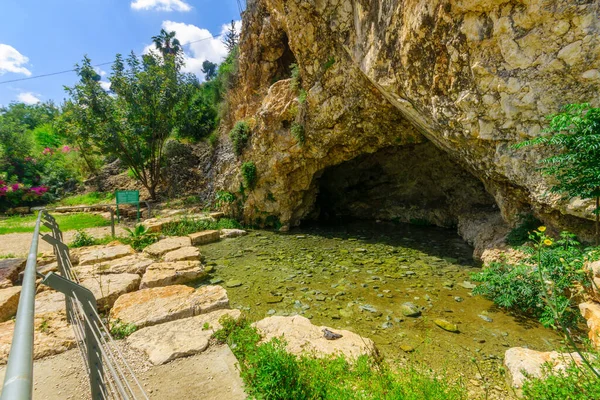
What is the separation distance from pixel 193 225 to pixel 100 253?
12.7ft

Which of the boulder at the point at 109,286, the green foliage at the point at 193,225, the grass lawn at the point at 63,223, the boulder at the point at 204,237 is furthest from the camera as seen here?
the grass lawn at the point at 63,223

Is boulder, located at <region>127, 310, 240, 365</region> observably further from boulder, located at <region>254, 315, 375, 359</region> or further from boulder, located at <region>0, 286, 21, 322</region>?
boulder, located at <region>0, 286, 21, 322</region>

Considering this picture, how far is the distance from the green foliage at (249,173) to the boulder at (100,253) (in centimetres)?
547

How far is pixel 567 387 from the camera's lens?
246 cm

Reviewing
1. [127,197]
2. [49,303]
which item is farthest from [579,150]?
[127,197]

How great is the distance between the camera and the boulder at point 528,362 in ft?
9.61

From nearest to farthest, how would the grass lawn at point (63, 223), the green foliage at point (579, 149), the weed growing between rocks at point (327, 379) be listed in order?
the weed growing between rocks at point (327, 379) < the green foliage at point (579, 149) < the grass lawn at point (63, 223)

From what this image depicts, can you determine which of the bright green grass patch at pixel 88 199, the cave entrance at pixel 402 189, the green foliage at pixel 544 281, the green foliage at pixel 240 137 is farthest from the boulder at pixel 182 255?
the bright green grass patch at pixel 88 199

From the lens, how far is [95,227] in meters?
11.8

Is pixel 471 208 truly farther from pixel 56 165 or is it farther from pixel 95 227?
pixel 56 165

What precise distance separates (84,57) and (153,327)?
16.5m

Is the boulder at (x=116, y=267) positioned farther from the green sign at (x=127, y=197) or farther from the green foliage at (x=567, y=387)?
the green foliage at (x=567, y=387)

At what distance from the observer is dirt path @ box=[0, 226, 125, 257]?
8289mm

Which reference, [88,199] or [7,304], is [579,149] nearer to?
[7,304]
